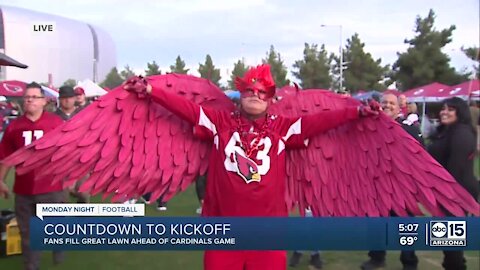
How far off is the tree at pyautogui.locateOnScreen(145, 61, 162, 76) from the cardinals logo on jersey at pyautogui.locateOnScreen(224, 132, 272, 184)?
1.97 feet

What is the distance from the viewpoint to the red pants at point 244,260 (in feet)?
7.30

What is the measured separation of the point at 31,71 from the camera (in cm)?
346

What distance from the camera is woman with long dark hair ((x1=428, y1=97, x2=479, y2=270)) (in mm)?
3254

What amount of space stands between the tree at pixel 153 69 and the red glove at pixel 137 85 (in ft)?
0.75

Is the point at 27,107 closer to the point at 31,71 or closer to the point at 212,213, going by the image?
the point at 31,71

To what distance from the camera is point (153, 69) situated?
2.64 m

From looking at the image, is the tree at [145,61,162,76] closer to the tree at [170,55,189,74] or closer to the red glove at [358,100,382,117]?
the tree at [170,55,189,74]

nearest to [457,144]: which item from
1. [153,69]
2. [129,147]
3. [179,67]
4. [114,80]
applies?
[179,67]

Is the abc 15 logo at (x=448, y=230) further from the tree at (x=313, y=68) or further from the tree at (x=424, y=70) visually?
the tree at (x=424, y=70)

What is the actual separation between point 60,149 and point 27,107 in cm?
109

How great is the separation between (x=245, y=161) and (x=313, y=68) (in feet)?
8.91

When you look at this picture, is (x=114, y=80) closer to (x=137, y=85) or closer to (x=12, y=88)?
(x=12, y=88)

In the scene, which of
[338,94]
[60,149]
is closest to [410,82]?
[338,94]

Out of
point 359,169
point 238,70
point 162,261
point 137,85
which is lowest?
point 162,261
